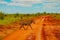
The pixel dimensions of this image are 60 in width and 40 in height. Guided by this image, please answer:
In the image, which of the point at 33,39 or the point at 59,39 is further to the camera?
the point at 59,39

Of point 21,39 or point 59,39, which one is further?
point 59,39

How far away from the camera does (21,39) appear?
14102 millimetres

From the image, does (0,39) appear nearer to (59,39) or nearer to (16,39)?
(16,39)

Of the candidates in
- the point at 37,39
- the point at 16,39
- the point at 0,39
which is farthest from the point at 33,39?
the point at 0,39

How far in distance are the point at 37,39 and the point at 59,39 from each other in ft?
6.76

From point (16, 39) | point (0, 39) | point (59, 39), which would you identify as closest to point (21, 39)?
point (16, 39)

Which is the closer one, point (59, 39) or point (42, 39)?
point (42, 39)

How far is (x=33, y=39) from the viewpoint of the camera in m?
14.2

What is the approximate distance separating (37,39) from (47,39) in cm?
79

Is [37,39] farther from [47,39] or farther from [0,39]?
[0,39]

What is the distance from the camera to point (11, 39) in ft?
45.6

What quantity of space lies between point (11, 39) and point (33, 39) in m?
1.55

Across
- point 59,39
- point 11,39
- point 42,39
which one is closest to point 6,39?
point 11,39

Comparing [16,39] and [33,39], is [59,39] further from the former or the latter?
[16,39]
